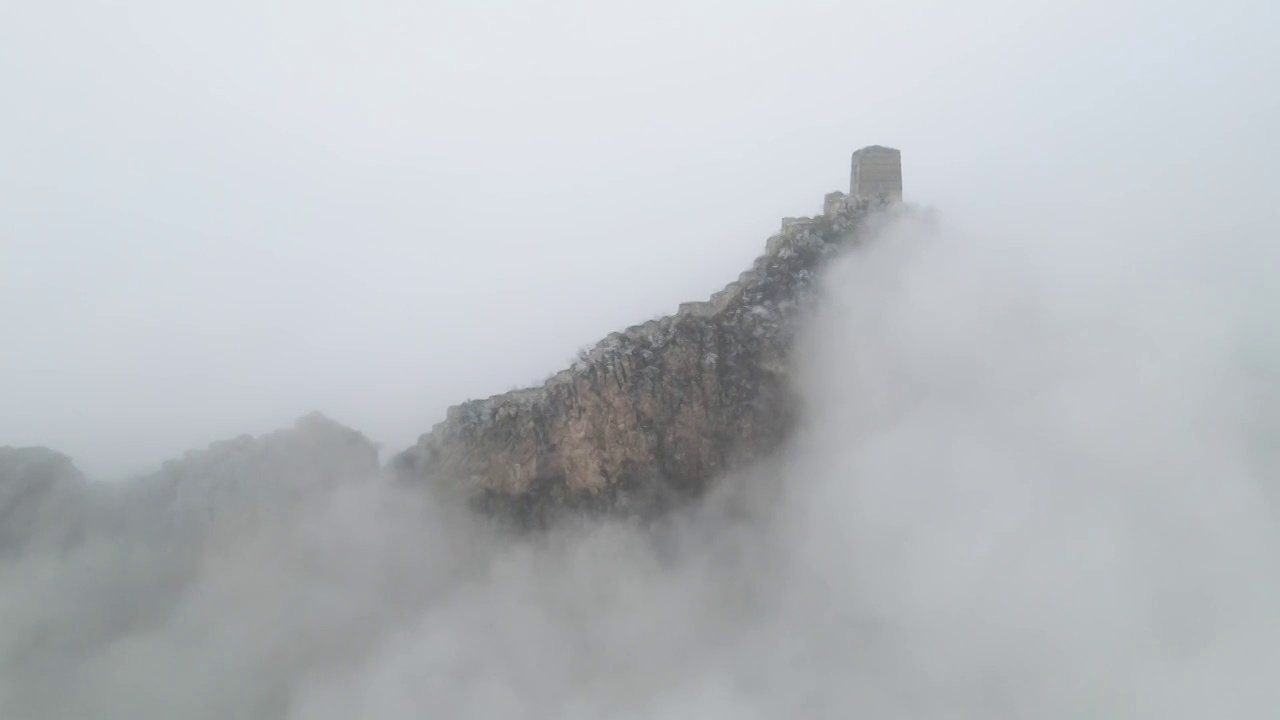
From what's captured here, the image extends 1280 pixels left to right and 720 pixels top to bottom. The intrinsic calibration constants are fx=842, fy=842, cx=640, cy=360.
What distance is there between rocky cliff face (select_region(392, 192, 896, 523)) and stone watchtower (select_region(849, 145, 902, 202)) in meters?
0.84

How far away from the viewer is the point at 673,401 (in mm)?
30766

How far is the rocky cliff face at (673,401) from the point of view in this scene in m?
30.7

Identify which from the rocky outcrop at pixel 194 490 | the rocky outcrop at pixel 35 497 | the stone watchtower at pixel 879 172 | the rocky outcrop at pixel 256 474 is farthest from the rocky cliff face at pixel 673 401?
the rocky outcrop at pixel 35 497

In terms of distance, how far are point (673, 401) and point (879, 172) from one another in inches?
451

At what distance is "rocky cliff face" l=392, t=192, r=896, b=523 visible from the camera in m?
30.7

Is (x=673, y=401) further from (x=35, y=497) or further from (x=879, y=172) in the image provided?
(x=35, y=497)

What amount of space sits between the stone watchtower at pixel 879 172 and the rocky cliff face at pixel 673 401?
0.84m

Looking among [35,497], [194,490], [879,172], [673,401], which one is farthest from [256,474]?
[879,172]

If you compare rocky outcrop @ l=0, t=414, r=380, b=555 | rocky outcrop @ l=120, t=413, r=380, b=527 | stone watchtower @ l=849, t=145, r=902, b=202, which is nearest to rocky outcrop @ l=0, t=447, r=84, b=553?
rocky outcrop @ l=0, t=414, r=380, b=555

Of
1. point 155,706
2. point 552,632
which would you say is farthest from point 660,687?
point 155,706

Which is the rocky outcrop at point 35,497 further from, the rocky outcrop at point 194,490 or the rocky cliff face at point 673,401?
the rocky cliff face at point 673,401

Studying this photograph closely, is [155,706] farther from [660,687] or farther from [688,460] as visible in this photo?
[688,460]

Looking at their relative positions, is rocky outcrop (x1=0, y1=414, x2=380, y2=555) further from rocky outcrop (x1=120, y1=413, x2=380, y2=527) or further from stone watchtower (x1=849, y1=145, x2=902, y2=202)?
stone watchtower (x1=849, y1=145, x2=902, y2=202)

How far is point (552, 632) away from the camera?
108ft
